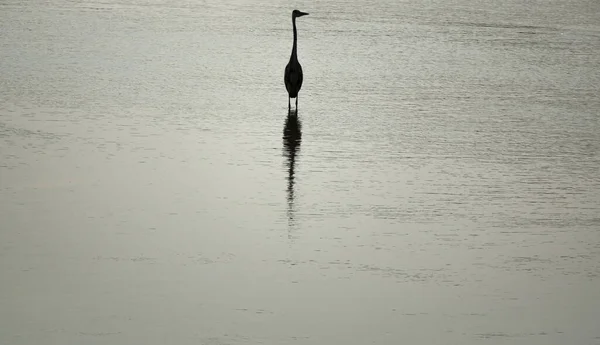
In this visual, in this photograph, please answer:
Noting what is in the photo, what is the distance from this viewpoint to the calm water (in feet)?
23.1

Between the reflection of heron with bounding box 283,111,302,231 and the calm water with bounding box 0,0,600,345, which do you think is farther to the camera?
the reflection of heron with bounding box 283,111,302,231

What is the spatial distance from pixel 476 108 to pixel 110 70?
4.68 m

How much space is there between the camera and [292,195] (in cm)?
973

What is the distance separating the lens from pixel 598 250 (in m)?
8.82

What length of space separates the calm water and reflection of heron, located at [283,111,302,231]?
0.04 metres

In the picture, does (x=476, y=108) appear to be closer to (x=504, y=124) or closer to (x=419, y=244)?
(x=504, y=124)

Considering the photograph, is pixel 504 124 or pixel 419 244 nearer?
pixel 419 244

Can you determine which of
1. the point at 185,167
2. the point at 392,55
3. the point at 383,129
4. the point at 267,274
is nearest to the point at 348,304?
the point at 267,274

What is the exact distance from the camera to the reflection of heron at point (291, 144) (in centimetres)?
963

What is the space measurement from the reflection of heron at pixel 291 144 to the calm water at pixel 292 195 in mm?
42

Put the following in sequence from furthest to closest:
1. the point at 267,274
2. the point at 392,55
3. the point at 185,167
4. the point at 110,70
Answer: the point at 392,55 → the point at 110,70 → the point at 185,167 → the point at 267,274

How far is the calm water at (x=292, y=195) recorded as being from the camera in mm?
7055

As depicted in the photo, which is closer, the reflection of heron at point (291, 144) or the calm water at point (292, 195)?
the calm water at point (292, 195)

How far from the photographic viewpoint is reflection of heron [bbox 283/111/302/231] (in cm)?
963
